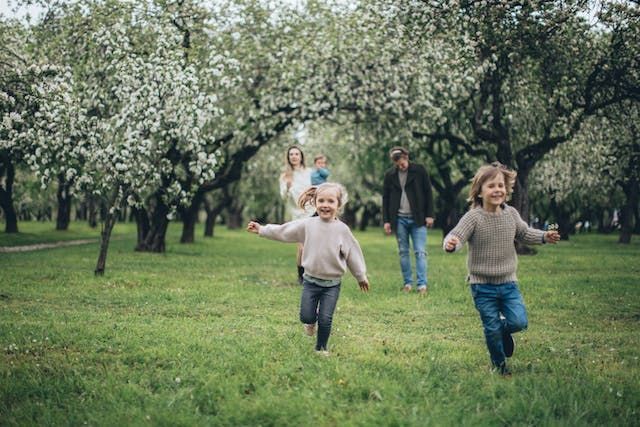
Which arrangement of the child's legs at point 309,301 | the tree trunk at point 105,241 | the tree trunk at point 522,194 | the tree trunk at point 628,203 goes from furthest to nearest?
the tree trunk at point 628,203
the tree trunk at point 522,194
the tree trunk at point 105,241
the child's legs at point 309,301

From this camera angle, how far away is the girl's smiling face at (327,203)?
732cm

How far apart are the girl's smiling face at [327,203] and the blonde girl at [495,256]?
4.13 ft

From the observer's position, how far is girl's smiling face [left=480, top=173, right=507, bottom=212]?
675cm

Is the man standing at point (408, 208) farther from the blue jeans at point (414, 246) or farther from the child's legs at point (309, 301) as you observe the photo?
the child's legs at point (309, 301)

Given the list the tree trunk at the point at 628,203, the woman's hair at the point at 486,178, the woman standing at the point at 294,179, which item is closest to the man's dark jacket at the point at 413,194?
the woman standing at the point at 294,179

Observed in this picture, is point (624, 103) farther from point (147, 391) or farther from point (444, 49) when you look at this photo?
point (147, 391)

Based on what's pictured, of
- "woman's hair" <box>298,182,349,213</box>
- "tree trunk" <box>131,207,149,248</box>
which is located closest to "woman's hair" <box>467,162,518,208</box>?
"woman's hair" <box>298,182,349,213</box>

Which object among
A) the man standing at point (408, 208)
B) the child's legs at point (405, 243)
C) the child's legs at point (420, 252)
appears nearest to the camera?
the child's legs at point (420, 252)

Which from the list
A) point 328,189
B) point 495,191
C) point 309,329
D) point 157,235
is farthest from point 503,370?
point 157,235

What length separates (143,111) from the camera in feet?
46.2

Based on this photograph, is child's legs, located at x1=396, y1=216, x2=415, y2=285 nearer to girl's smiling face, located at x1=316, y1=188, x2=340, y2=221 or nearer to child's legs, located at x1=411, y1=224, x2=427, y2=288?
child's legs, located at x1=411, y1=224, x2=427, y2=288

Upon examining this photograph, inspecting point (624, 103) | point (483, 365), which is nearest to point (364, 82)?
point (624, 103)

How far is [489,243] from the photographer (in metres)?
6.82

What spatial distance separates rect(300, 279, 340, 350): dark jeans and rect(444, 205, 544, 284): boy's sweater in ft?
4.66
